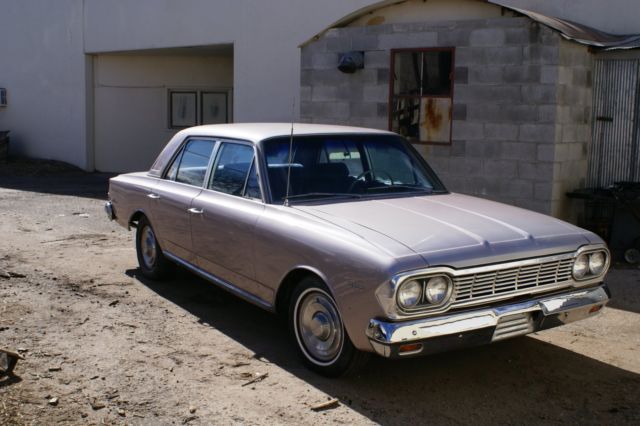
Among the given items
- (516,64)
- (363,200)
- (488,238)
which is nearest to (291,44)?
(516,64)

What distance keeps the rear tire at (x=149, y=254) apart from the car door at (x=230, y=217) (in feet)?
3.34

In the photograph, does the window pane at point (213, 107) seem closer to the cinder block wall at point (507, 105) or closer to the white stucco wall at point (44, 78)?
the white stucco wall at point (44, 78)

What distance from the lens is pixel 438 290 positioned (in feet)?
14.0

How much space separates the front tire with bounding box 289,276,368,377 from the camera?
4605mm

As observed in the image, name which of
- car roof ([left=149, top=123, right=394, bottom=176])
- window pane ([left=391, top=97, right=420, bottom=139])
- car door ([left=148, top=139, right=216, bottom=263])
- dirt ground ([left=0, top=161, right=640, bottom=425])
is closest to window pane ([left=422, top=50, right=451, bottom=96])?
Result: window pane ([left=391, top=97, right=420, bottom=139])

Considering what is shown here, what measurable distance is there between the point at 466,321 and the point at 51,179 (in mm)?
14284

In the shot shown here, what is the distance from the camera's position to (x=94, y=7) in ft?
55.6

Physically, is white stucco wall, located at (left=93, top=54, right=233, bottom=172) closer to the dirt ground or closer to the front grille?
the dirt ground

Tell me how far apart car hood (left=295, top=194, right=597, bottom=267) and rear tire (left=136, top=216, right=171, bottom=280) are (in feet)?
7.52

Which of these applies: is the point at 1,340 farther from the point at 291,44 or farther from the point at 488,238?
the point at 291,44

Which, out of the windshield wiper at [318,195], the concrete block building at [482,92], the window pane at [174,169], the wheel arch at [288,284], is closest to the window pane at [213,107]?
the concrete block building at [482,92]

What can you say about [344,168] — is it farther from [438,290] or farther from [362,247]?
[438,290]

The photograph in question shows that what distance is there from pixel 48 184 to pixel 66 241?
7081 millimetres

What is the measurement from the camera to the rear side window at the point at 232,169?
5.74m
